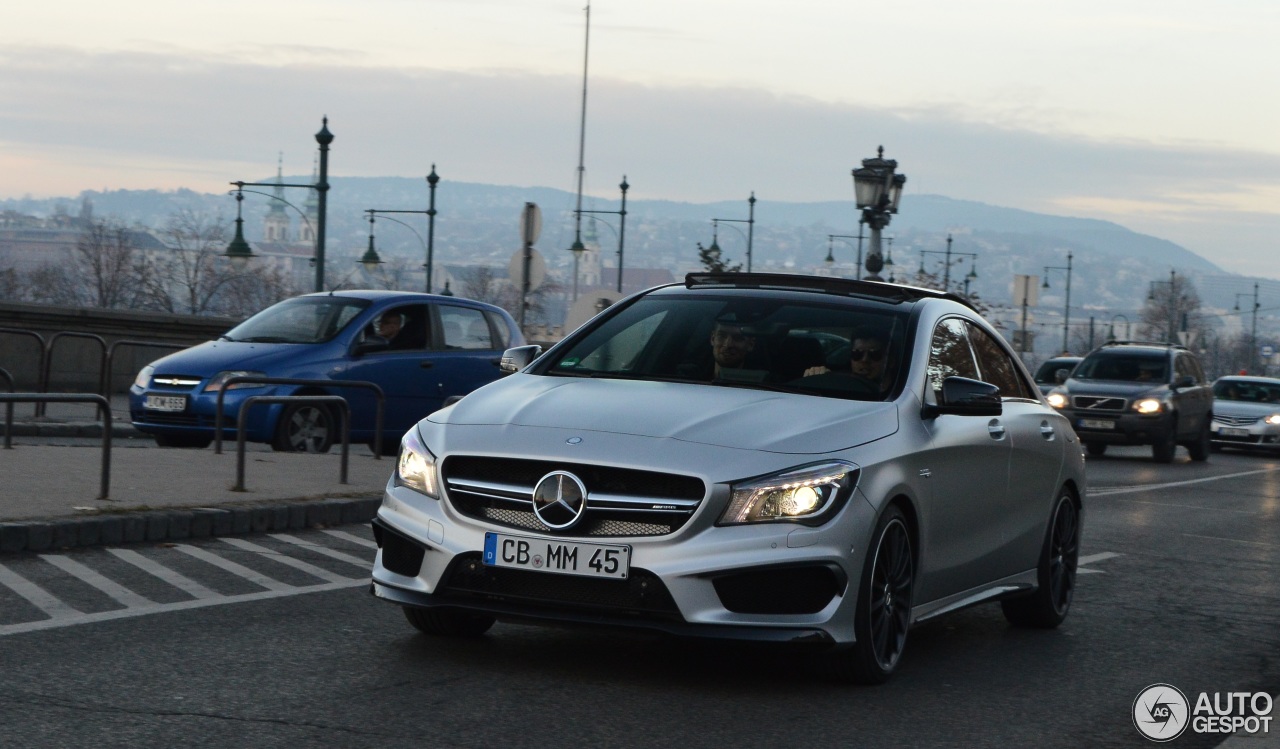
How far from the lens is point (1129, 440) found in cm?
2794

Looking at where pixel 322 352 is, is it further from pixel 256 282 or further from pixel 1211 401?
pixel 256 282

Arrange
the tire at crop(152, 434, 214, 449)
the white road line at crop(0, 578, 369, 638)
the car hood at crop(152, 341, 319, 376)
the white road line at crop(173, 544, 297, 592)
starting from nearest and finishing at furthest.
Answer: the white road line at crop(0, 578, 369, 638), the white road line at crop(173, 544, 297, 592), the car hood at crop(152, 341, 319, 376), the tire at crop(152, 434, 214, 449)

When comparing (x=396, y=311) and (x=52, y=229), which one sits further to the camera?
(x=52, y=229)

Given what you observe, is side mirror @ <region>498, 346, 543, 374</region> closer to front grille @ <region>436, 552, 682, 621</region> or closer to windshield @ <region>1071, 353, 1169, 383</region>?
front grille @ <region>436, 552, 682, 621</region>

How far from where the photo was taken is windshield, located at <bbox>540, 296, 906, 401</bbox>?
729cm

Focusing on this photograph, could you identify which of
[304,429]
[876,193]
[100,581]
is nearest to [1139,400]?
[876,193]

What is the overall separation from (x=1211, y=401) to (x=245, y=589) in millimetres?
24925

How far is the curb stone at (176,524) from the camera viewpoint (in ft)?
32.1

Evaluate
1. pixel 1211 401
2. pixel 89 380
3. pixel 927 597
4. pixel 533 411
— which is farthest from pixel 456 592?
pixel 1211 401

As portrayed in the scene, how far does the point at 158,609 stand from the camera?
26.0 ft

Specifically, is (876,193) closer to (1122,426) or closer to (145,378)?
(1122,426)

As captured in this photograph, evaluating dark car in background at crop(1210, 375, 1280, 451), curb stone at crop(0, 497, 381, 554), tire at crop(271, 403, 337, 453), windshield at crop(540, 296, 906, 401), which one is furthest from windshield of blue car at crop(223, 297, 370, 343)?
dark car in background at crop(1210, 375, 1280, 451)

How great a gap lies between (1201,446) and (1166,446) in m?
2.15

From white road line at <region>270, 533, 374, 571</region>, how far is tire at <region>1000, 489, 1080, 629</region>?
3.45 metres
